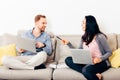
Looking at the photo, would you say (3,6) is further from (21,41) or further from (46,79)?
(46,79)

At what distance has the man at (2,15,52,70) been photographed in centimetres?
340

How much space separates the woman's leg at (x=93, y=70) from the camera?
3199 millimetres

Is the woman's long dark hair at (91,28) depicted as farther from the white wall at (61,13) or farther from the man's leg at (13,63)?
the man's leg at (13,63)

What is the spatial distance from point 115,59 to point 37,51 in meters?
1.01

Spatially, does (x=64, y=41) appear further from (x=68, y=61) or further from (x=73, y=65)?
(x=73, y=65)

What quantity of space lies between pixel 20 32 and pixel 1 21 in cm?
42

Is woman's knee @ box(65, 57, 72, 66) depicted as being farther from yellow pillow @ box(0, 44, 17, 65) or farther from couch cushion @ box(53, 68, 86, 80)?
yellow pillow @ box(0, 44, 17, 65)

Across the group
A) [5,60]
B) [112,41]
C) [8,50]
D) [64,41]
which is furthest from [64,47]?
[5,60]

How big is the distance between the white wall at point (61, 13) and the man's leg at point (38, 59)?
0.70m

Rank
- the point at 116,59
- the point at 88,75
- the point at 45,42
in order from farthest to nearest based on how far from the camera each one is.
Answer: the point at 45,42 → the point at 116,59 → the point at 88,75

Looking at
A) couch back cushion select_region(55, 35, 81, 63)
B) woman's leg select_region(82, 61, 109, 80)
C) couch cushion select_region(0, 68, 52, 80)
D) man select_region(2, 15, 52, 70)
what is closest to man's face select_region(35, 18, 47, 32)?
man select_region(2, 15, 52, 70)

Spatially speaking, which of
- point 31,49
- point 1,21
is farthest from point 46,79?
point 1,21

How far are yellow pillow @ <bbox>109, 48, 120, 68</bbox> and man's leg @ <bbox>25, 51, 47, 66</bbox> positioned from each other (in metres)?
0.83

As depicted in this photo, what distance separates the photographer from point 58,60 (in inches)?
152
